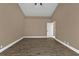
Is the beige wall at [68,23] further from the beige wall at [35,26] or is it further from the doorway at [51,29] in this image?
the beige wall at [35,26]

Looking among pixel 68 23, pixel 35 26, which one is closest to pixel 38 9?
pixel 35 26

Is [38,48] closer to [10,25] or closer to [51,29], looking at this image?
[51,29]

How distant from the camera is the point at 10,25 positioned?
314 centimetres

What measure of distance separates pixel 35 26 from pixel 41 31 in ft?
0.49

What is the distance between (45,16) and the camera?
2.87 metres

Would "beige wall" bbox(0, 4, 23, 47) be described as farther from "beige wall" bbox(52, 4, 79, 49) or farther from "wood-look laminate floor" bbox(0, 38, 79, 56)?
"beige wall" bbox(52, 4, 79, 49)

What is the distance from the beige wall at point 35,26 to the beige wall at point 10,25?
0.14m

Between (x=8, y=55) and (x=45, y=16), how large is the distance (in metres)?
0.92

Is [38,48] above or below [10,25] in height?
below

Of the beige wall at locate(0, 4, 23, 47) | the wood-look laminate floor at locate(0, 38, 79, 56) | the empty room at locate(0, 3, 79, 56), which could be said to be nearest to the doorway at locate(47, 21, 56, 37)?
the empty room at locate(0, 3, 79, 56)

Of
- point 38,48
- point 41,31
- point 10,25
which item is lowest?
point 38,48

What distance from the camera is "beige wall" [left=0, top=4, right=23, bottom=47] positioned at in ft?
9.77

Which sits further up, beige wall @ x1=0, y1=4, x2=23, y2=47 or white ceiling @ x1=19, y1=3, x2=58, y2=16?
white ceiling @ x1=19, y1=3, x2=58, y2=16

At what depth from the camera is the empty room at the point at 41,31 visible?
279 centimetres
